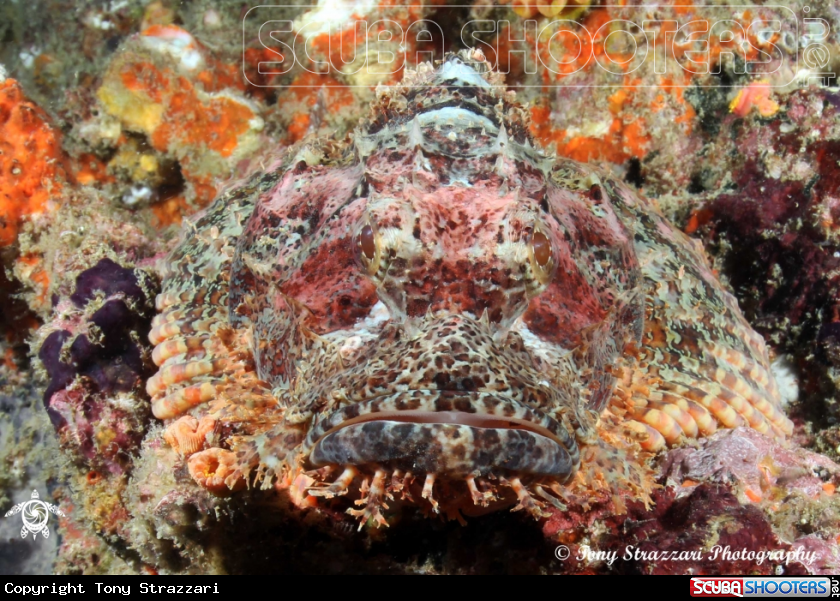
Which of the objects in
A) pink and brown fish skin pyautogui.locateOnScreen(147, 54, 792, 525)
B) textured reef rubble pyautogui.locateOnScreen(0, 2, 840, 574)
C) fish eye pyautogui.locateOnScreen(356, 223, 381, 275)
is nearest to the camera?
pink and brown fish skin pyautogui.locateOnScreen(147, 54, 792, 525)

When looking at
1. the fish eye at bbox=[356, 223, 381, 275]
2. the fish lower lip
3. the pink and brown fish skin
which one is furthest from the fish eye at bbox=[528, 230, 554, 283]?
the fish lower lip

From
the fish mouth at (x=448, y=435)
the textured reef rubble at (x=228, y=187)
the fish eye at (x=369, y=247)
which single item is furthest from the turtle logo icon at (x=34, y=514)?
the fish mouth at (x=448, y=435)

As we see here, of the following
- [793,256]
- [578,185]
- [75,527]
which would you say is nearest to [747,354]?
[793,256]

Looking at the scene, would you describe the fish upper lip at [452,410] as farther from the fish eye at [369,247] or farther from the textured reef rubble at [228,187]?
the textured reef rubble at [228,187]

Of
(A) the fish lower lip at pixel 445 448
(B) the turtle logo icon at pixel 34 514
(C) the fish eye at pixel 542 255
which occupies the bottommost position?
(A) the fish lower lip at pixel 445 448

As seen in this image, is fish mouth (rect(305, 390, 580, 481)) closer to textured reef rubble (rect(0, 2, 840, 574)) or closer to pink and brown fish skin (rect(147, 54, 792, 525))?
pink and brown fish skin (rect(147, 54, 792, 525))

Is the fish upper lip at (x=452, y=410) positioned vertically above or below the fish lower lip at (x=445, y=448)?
above

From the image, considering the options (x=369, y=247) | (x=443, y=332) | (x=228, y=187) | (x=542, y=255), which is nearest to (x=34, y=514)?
(x=228, y=187)
